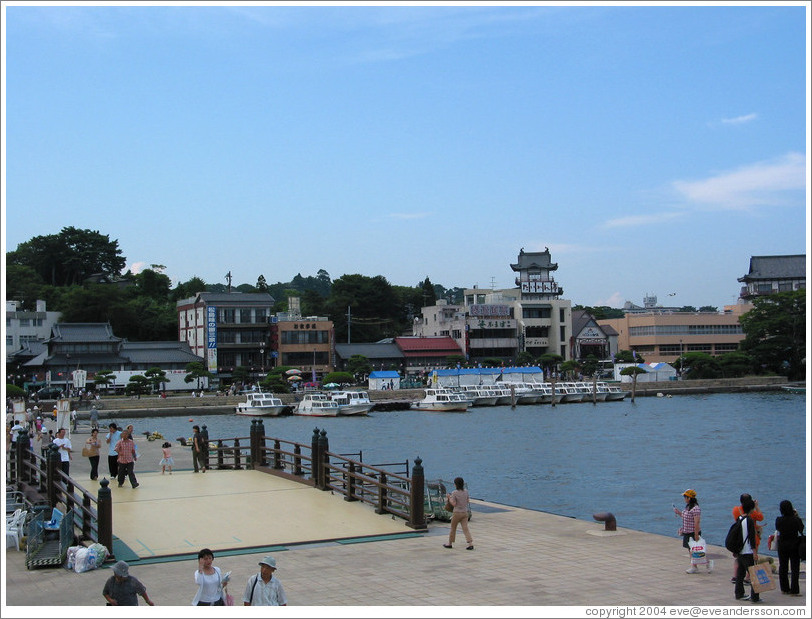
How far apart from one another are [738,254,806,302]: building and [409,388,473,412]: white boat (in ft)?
224

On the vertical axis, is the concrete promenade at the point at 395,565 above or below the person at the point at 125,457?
below

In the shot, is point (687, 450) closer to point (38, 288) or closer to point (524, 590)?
point (524, 590)

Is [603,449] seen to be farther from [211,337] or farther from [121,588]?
[211,337]

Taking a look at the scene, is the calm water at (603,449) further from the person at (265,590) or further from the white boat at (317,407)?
the person at (265,590)

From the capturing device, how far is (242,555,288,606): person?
36.8ft

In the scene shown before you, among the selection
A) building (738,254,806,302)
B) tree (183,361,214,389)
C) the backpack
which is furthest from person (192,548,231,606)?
building (738,254,806,302)

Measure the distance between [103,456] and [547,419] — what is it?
5091cm

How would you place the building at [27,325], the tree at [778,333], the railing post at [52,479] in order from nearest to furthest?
the railing post at [52,479] < the building at [27,325] < the tree at [778,333]

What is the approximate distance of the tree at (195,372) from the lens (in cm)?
9875

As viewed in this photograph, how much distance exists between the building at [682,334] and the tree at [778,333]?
1157cm

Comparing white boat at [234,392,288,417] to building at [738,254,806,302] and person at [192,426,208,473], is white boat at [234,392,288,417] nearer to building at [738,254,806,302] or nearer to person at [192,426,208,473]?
person at [192,426,208,473]

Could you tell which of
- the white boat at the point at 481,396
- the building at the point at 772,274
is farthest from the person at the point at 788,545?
the building at the point at 772,274

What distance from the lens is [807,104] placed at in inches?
395

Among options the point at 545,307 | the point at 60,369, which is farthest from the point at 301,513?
the point at 545,307
